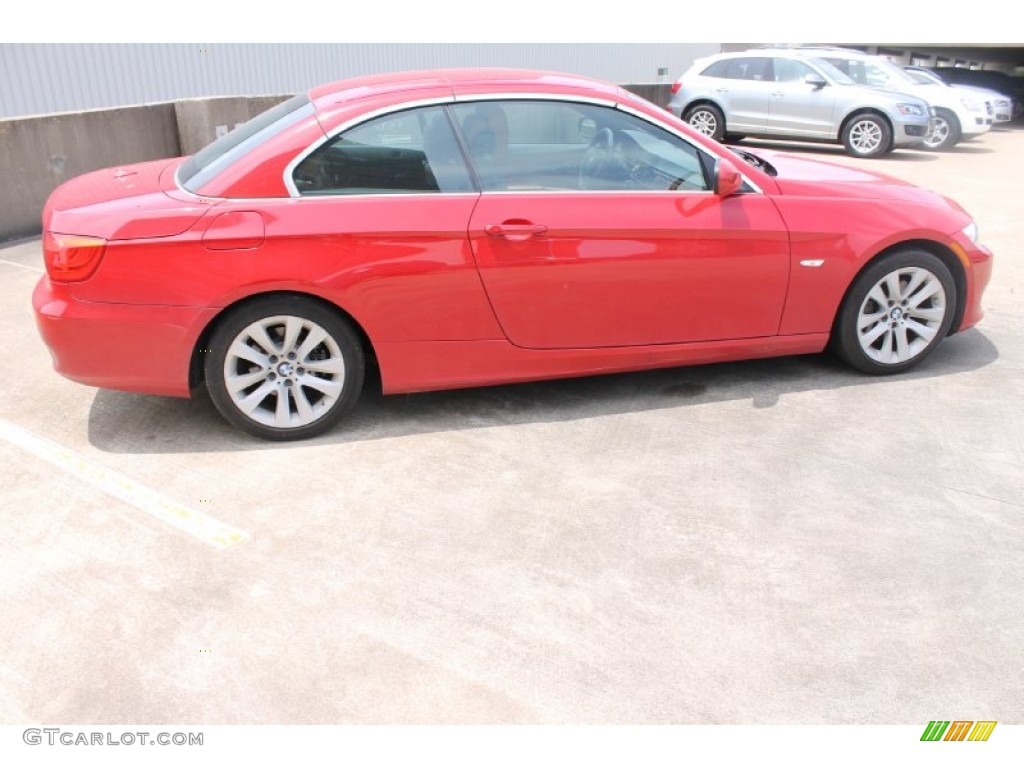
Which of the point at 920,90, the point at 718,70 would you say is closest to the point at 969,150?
the point at 920,90

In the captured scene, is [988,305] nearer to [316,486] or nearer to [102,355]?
[316,486]

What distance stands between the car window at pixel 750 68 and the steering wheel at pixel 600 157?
11850mm

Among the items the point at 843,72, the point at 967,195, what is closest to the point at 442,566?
the point at 967,195

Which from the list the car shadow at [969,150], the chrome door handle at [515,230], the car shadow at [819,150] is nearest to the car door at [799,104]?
the car shadow at [819,150]

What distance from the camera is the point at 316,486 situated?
3.85 meters

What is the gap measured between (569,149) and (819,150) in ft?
41.8

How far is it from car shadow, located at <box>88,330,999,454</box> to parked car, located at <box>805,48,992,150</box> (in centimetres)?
1157

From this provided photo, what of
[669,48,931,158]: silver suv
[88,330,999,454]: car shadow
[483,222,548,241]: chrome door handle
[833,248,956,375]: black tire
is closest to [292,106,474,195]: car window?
[483,222,548,241]: chrome door handle

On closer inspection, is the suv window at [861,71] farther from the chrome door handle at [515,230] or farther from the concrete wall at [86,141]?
the chrome door handle at [515,230]

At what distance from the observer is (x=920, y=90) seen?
1588cm

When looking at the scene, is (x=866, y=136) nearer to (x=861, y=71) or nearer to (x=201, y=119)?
(x=861, y=71)

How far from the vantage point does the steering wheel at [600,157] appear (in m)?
4.34

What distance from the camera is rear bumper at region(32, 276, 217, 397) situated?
155 inches

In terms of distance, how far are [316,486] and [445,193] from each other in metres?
1.40
